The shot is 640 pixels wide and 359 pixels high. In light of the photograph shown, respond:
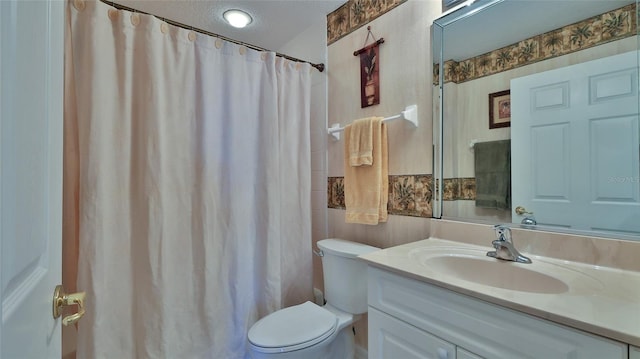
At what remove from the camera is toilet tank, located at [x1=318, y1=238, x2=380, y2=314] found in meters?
1.44

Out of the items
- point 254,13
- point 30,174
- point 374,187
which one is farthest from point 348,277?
point 254,13

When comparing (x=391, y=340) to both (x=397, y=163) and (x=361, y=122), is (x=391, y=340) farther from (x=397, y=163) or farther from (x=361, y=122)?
(x=361, y=122)

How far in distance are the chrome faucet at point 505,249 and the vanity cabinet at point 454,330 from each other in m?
0.36

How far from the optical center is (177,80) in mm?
1350

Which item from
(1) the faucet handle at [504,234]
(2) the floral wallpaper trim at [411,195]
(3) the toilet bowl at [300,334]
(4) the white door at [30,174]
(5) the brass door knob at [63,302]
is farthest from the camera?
(2) the floral wallpaper trim at [411,195]

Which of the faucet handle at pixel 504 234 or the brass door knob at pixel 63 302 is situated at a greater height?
the faucet handle at pixel 504 234

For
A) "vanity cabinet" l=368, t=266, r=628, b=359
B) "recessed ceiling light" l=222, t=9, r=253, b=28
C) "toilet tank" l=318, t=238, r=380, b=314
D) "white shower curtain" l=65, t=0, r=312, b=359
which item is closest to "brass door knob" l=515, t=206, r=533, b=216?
"vanity cabinet" l=368, t=266, r=628, b=359

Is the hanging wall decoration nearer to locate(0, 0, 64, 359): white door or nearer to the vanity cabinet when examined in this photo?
the vanity cabinet

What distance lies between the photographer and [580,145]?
0.95 metres

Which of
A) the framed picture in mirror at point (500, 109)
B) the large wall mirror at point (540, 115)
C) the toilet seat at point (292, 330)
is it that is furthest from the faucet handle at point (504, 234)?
the toilet seat at point (292, 330)

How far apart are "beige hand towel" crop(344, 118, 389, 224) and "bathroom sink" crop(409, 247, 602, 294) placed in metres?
0.41

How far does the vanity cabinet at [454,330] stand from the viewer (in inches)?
23.5

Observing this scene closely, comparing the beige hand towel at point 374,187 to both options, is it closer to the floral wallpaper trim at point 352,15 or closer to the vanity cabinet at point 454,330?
the vanity cabinet at point 454,330

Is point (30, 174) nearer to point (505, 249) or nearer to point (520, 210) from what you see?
point (505, 249)
